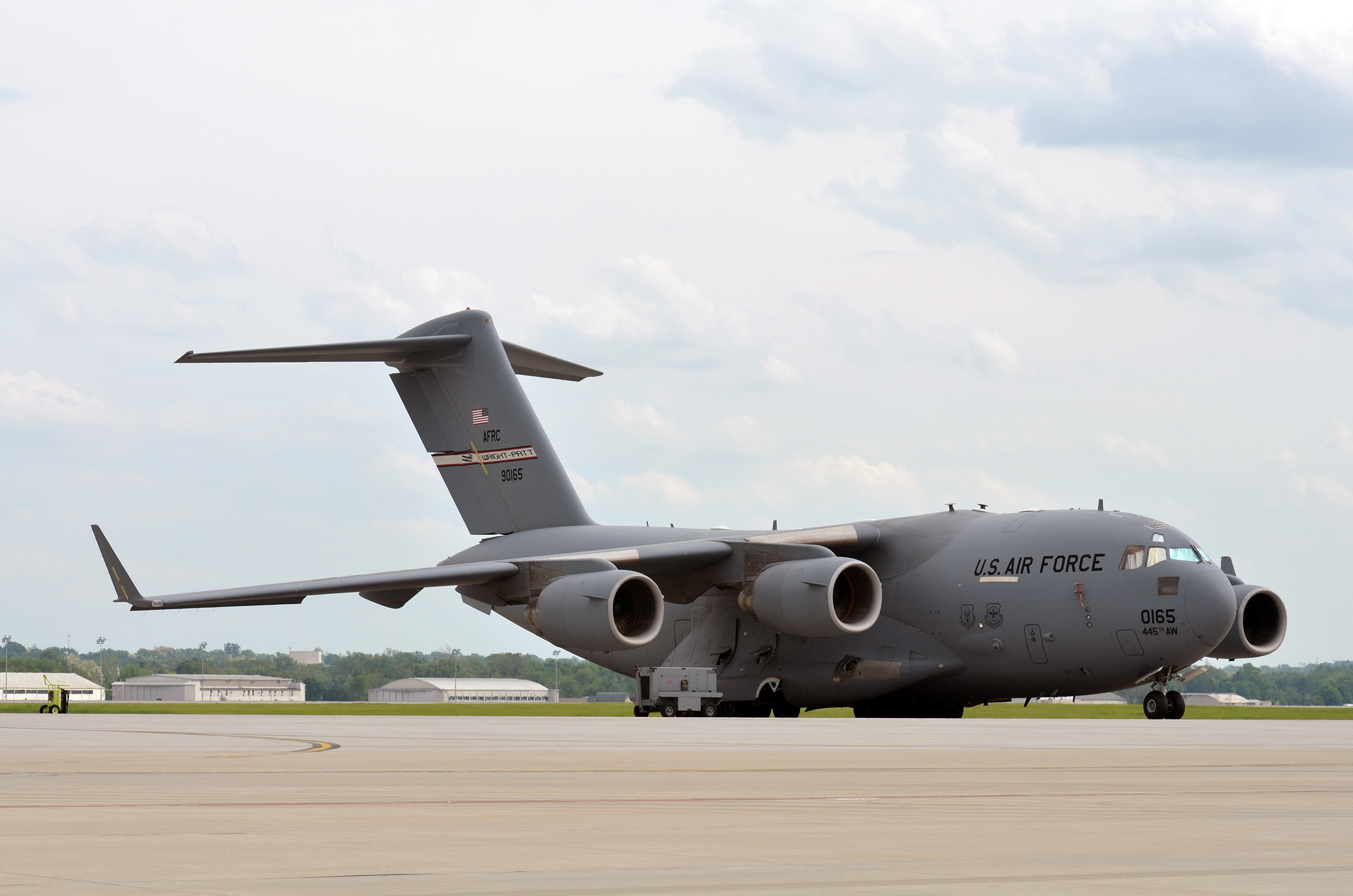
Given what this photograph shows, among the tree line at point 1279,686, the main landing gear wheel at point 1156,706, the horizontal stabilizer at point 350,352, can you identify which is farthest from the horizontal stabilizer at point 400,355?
the tree line at point 1279,686

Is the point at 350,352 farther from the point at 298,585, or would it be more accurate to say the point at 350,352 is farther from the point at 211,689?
the point at 211,689

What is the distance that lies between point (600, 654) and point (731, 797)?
24358mm

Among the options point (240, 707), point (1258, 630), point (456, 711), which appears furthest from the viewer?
point (240, 707)

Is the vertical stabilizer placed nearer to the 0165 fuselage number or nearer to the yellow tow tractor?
the yellow tow tractor

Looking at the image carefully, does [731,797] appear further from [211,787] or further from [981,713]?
[981,713]

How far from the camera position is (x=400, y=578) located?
30953 mm

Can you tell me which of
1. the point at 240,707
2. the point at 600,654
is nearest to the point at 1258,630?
the point at 600,654

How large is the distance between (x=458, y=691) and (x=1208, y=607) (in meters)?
96.1

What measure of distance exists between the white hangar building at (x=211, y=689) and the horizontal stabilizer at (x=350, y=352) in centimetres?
7625

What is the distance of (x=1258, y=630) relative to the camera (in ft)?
100

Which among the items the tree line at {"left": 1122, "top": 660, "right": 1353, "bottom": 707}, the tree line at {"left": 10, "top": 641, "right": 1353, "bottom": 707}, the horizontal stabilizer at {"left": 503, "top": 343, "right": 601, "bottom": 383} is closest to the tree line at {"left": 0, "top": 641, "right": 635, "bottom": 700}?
the tree line at {"left": 10, "top": 641, "right": 1353, "bottom": 707}

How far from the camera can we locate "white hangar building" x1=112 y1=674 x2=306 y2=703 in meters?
113

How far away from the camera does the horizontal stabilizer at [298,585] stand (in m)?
29.8

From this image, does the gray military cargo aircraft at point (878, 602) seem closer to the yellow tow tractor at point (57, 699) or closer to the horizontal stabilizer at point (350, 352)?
the horizontal stabilizer at point (350, 352)
